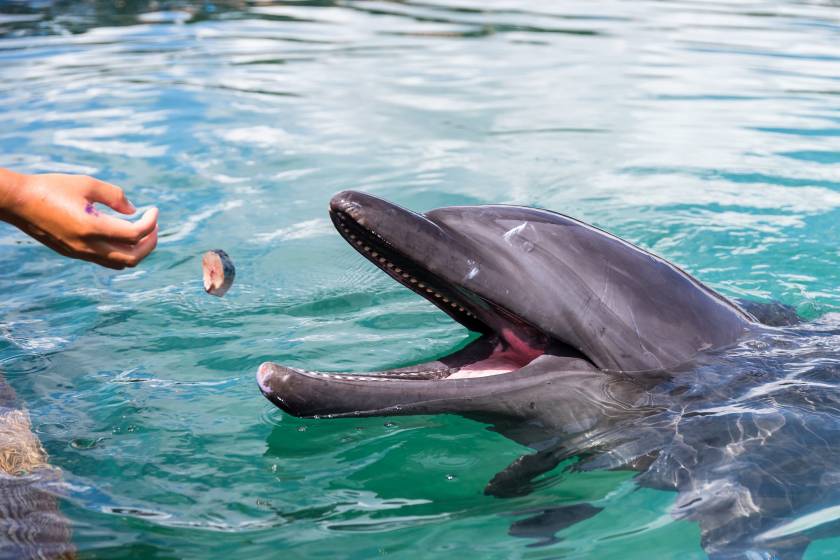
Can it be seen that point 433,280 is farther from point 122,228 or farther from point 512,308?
point 122,228

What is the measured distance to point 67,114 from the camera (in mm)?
12000

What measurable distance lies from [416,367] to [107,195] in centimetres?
151

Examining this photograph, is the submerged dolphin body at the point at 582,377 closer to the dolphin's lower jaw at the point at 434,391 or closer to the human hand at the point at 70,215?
the dolphin's lower jaw at the point at 434,391

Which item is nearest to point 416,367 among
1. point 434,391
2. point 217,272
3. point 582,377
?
point 434,391

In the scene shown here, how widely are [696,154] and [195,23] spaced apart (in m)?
12.3

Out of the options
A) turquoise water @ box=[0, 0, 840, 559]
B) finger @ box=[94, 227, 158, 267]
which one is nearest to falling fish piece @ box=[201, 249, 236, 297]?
turquoise water @ box=[0, 0, 840, 559]

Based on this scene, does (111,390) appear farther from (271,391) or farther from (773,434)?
(773,434)

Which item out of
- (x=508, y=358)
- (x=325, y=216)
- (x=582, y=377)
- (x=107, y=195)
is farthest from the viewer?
(x=325, y=216)

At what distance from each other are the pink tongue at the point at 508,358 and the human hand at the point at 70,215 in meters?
1.55

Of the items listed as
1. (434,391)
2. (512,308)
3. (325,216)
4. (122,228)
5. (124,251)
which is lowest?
(325,216)

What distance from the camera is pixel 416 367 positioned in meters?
4.41

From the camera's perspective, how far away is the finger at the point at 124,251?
4.10 metres

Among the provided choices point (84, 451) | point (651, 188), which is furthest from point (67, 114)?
point (84, 451)

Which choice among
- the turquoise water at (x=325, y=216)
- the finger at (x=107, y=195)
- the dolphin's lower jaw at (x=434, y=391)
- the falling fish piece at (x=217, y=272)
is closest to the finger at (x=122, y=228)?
the finger at (x=107, y=195)
